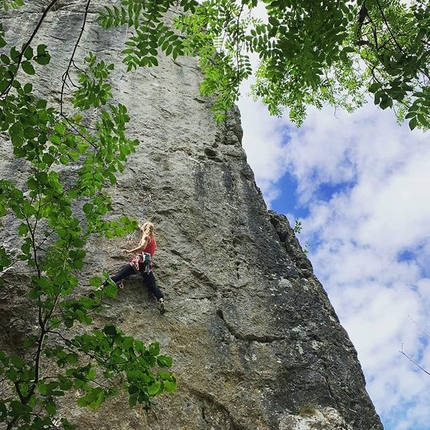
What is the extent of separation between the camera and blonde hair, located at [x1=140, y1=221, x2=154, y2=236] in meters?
8.66

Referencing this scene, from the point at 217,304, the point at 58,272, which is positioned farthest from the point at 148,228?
the point at 58,272

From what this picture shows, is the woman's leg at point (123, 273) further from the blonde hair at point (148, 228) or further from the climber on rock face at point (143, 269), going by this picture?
the blonde hair at point (148, 228)

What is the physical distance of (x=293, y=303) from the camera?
348 inches

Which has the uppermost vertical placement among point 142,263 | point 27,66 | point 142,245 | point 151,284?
point 142,245

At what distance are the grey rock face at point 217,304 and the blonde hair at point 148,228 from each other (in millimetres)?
431

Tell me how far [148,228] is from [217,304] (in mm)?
1773

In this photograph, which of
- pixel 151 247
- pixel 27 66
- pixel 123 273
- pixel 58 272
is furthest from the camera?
pixel 151 247

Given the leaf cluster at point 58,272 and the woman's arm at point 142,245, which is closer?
the leaf cluster at point 58,272

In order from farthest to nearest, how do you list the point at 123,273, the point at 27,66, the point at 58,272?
the point at 123,273
the point at 58,272
the point at 27,66

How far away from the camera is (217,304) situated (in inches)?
334

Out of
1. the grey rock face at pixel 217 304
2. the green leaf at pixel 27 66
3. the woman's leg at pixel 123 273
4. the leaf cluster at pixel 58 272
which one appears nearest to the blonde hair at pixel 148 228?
the grey rock face at pixel 217 304

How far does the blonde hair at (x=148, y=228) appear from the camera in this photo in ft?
28.4

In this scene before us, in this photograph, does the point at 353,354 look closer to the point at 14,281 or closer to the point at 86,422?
the point at 86,422

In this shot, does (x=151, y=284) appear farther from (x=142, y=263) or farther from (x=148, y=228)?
(x=148, y=228)
